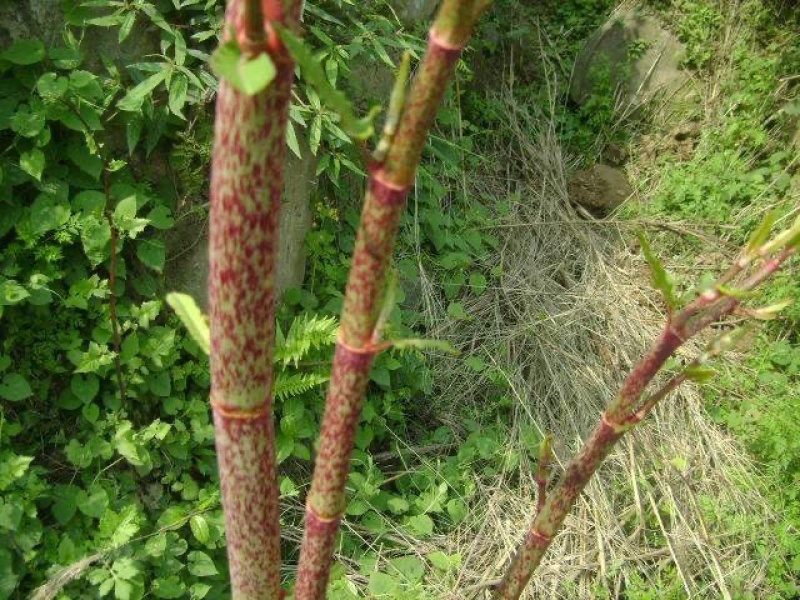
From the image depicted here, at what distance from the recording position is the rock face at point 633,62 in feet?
16.1

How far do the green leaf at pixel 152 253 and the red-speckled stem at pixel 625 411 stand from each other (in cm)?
162

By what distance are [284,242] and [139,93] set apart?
82cm

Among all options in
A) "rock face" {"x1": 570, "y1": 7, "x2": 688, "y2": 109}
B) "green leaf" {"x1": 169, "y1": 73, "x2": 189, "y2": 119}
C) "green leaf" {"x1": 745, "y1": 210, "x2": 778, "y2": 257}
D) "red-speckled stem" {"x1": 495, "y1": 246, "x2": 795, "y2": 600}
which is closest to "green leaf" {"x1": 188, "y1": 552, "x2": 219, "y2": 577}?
"green leaf" {"x1": 169, "y1": 73, "x2": 189, "y2": 119}

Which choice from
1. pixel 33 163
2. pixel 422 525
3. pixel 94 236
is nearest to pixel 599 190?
pixel 422 525

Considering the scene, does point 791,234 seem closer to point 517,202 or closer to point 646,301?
point 646,301

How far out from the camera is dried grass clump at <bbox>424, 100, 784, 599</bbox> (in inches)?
110

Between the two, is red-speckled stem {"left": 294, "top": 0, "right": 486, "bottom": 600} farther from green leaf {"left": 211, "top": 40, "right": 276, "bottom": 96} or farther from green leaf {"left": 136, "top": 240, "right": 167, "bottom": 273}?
green leaf {"left": 136, "top": 240, "right": 167, "bottom": 273}

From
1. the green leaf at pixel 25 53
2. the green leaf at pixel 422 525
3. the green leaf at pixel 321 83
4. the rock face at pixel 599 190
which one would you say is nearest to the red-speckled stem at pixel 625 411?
the green leaf at pixel 321 83

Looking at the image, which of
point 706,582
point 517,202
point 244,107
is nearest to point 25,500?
point 244,107

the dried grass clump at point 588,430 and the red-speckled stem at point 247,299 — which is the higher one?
the red-speckled stem at point 247,299

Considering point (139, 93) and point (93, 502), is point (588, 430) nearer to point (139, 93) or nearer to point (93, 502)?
point (93, 502)

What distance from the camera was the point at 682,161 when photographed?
15.5 feet

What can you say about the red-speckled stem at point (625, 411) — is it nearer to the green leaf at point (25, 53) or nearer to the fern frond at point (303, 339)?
the fern frond at point (303, 339)

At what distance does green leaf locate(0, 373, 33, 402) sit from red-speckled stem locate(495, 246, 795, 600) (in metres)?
1.62
